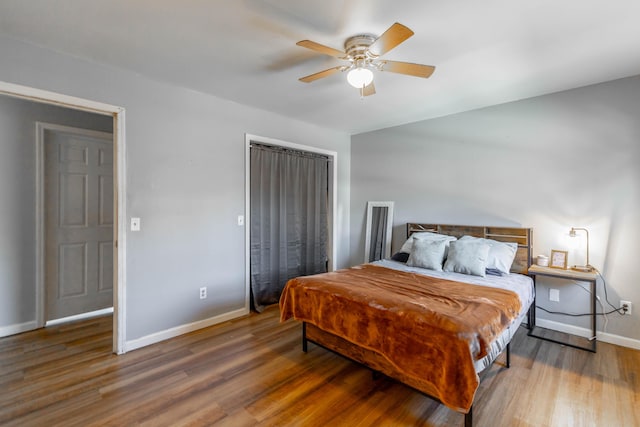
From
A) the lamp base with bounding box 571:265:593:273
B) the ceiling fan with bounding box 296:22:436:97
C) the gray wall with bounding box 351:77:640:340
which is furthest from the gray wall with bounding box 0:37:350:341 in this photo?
the lamp base with bounding box 571:265:593:273

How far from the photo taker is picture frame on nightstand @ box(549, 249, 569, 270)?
2.91 meters

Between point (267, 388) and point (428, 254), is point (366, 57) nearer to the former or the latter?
point (428, 254)

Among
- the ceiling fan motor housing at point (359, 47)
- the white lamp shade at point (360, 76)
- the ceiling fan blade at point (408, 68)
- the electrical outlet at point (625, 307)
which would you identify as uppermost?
the ceiling fan motor housing at point (359, 47)

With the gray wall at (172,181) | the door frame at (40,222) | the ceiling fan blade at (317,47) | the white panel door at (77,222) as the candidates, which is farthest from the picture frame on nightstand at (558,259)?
the door frame at (40,222)

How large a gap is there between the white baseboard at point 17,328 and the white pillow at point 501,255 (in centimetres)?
480

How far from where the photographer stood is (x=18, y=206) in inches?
118

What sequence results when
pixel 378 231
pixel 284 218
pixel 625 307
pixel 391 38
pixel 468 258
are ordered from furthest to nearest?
pixel 378 231
pixel 284 218
pixel 468 258
pixel 625 307
pixel 391 38

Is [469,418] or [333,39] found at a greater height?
[333,39]

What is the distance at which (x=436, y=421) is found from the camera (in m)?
1.80

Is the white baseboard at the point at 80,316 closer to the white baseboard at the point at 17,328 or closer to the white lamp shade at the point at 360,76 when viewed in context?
the white baseboard at the point at 17,328

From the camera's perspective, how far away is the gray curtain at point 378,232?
14.5 feet

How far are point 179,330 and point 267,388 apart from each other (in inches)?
54.3

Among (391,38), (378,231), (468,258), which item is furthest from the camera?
(378,231)

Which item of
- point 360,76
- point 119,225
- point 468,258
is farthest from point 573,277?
point 119,225
